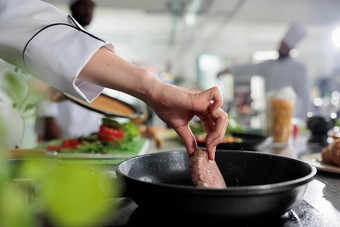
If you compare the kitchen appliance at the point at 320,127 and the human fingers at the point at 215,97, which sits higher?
the human fingers at the point at 215,97

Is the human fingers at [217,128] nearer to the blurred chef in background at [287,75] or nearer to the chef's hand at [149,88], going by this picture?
the chef's hand at [149,88]

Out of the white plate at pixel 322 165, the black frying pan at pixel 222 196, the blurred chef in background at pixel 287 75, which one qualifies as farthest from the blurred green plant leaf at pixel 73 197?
the blurred chef in background at pixel 287 75

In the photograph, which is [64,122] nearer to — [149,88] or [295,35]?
[149,88]

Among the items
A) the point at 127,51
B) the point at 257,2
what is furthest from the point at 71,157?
the point at 127,51

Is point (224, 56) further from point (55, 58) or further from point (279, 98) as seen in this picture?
point (55, 58)

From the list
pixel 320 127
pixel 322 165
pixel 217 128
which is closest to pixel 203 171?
pixel 217 128

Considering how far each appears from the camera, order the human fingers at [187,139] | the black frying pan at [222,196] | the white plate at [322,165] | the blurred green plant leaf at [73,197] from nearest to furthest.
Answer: the blurred green plant leaf at [73,197] < the black frying pan at [222,196] < the human fingers at [187,139] < the white plate at [322,165]

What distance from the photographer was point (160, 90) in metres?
0.76

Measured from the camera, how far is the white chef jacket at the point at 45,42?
2.43 feet

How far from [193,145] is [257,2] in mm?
6341

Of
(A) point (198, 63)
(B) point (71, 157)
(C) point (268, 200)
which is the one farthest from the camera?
(A) point (198, 63)

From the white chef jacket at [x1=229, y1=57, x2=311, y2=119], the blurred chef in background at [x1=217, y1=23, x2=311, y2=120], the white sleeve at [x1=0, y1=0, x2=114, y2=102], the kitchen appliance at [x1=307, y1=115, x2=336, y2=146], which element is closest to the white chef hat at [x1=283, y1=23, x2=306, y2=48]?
the blurred chef in background at [x1=217, y1=23, x2=311, y2=120]

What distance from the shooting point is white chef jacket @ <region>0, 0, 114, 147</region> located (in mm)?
741

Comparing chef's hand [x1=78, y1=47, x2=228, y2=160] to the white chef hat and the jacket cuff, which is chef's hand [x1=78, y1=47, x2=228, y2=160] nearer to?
the jacket cuff
